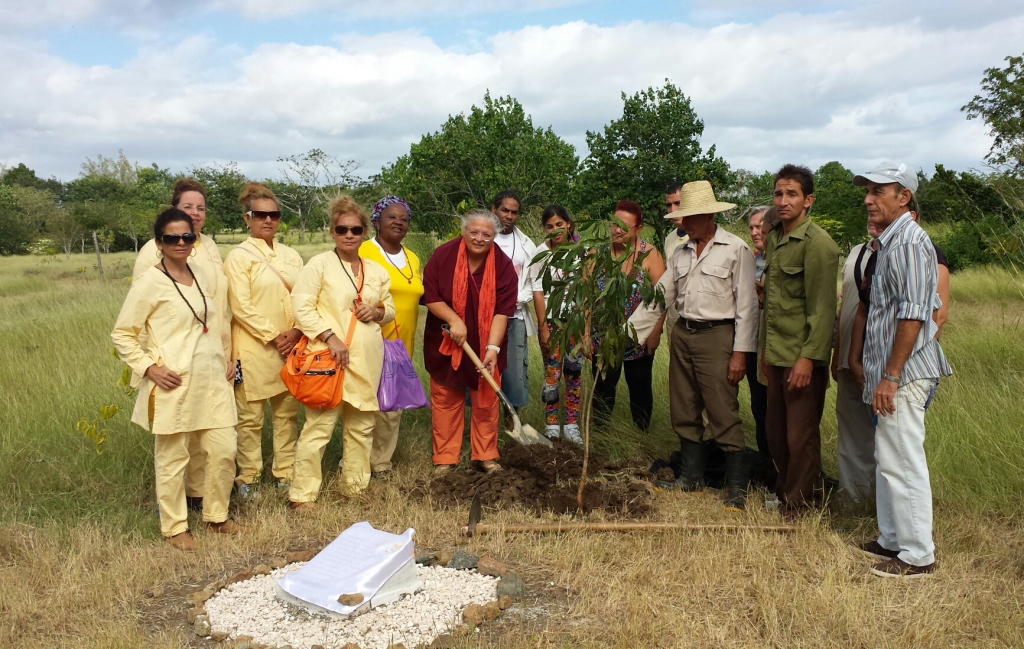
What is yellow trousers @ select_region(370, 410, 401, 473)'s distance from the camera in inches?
205

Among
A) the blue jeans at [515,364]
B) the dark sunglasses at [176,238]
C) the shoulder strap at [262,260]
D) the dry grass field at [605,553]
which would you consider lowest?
the dry grass field at [605,553]

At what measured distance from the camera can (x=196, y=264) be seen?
4.25 m

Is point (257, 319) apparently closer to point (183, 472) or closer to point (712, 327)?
point (183, 472)

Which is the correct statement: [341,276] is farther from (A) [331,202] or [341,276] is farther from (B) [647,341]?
(B) [647,341]

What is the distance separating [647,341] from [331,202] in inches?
94.6

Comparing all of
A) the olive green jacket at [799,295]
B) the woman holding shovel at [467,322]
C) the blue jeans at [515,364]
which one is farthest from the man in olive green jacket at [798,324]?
the blue jeans at [515,364]

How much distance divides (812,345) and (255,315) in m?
3.32

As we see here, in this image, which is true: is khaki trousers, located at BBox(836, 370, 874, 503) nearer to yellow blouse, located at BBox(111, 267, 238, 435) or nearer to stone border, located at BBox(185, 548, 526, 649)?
stone border, located at BBox(185, 548, 526, 649)

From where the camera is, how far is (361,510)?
467 centimetres

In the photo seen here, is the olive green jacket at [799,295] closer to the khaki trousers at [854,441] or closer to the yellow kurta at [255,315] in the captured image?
the khaki trousers at [854,441]

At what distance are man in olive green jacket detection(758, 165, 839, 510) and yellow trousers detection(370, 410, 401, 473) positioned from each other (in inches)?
100

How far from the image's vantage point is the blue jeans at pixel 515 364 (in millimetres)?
5617

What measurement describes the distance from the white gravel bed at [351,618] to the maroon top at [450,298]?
1708 mm

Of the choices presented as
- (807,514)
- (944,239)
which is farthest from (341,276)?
(944,239)
